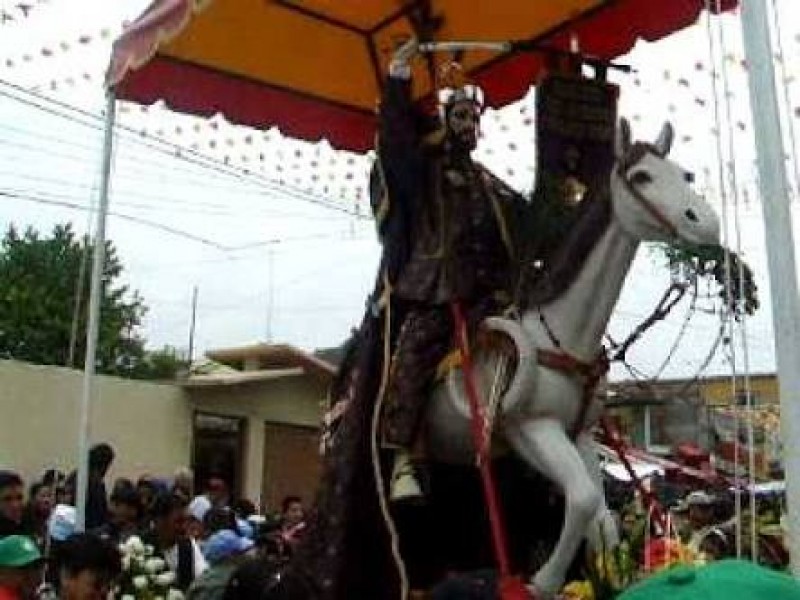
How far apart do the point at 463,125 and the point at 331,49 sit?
1.69 metres

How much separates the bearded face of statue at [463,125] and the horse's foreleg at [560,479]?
112cm

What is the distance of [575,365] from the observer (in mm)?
4027

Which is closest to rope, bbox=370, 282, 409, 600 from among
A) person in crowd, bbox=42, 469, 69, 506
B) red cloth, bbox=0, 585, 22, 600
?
red cloth, bbox=0, 585, 22, 600

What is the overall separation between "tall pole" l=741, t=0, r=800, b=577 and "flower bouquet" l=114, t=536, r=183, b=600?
2968mm

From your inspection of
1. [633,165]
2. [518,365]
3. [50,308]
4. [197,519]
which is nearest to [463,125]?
[633,165]

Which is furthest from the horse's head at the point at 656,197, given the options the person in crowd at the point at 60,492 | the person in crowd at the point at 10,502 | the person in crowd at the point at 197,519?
the person in crowd at the point at 60,492

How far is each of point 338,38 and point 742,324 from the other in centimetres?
341

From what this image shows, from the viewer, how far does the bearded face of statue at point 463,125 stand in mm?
4477

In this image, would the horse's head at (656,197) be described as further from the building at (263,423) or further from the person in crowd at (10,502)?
the building at (263,423)

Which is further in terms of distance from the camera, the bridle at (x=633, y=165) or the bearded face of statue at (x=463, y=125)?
the bearded face of statue at (x=463, y=125)

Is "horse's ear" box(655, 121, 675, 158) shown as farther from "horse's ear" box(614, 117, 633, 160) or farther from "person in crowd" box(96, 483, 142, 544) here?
"person in crowd" box(96, 483, 142, 544)

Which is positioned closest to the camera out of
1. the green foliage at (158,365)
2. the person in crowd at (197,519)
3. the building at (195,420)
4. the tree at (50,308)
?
the person in crowd at (197,519)

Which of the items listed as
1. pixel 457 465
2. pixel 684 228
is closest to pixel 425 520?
pixel 457 465

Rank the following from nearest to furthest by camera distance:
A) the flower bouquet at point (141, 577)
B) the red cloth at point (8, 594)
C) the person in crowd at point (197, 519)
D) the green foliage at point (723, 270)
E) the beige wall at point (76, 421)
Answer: the green foliage at point (723, 270) < the red cloth at point (8, 594) < the flower bouquet at point (141, 577) < the person in crowd at point (197, 519) < the beige wall at point (76, 421)
